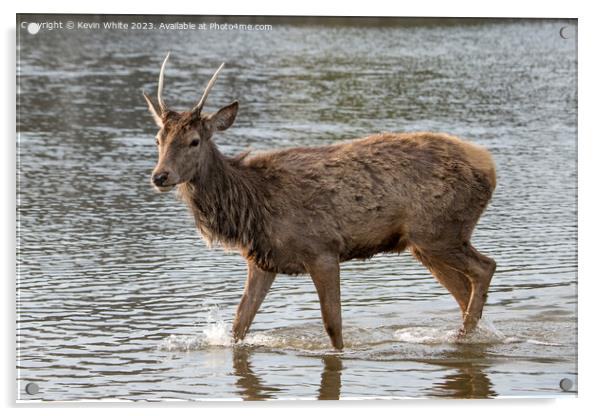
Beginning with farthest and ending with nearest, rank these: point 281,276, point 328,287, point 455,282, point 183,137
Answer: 1. point 281,276
2. point 455,282
3. point 328,287
4. point 183,137

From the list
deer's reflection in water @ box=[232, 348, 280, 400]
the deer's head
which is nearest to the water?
deer's reflection in water @ box=[232, 348, 280, 400]

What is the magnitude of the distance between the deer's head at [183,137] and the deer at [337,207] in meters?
0.03

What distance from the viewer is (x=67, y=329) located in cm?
1109

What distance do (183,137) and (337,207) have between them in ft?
3.73

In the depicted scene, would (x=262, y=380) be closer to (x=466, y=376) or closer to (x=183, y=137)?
(x=466, y=376)

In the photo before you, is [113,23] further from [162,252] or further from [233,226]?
[162,252]

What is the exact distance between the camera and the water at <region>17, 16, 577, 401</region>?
34.8 ft

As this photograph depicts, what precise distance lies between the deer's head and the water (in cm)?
57

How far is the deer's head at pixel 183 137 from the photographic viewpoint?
10438 millimetres

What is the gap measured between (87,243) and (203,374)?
200cm

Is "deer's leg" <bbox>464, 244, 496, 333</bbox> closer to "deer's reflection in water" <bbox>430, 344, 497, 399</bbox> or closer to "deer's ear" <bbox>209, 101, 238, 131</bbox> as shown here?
"deer's reflection in water" <bbox>430, 344, 497, 399</bbox>

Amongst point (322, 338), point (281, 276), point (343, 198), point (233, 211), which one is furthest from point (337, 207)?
point (281, 276)

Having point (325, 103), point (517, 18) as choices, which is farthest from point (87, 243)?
point (517, 18)

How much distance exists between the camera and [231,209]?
1095 cm
